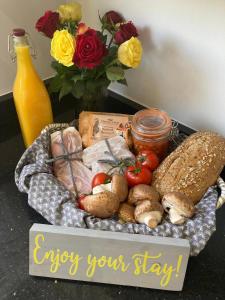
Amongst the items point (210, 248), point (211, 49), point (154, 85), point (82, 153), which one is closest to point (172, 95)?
point (154, 85)

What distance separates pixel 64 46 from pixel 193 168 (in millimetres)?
356

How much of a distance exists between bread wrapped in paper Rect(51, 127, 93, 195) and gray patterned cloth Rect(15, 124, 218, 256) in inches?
1.0

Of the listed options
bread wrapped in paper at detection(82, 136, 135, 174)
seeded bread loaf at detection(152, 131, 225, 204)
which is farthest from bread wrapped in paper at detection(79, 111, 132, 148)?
seeded bread loaf at detection(152, 131, 225, 204)

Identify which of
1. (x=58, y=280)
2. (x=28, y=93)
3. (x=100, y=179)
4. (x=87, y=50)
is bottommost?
(x=58, y=280)

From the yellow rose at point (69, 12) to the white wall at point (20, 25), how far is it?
0.11 metres

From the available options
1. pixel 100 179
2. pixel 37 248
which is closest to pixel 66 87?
pixel 100 179

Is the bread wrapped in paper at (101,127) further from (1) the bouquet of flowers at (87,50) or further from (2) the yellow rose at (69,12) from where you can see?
(2) the yellow rose at (69,12)

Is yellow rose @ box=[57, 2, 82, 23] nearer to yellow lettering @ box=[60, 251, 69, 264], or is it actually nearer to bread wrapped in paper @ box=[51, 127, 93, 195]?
bread wrapped in paper @ box=[51, 127, 93, 195]

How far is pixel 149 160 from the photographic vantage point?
801 millimetres

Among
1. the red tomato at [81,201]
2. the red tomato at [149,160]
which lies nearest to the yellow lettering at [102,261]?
the red tomato at [81,201]

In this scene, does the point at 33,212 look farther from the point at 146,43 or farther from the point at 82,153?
the point at 146,43

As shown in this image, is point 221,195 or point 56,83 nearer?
point 221,195

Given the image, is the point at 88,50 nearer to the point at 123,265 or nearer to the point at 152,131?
the point at 152,131

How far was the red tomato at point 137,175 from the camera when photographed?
76 cm
